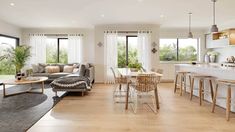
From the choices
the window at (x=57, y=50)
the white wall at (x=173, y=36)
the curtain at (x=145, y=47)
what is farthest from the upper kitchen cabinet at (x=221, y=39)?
the window at (x=57, y=50)

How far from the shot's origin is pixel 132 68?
5504 millimetres

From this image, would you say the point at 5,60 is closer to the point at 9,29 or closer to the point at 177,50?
the point at 9,29

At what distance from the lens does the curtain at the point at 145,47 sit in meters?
8.87

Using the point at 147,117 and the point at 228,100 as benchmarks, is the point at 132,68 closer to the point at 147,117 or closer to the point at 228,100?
the point at 147,117

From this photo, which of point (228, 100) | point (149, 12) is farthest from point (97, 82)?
point (228, 100)

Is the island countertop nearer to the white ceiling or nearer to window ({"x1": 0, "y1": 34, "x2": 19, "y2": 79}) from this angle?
the white ceiling

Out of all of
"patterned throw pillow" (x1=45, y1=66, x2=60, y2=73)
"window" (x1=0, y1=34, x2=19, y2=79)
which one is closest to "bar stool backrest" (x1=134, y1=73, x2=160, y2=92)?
"patterned throw pillow" (x1=45, y1=66, x2=60, y2=73)

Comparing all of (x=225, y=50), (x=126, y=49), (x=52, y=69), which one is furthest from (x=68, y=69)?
(x=225, y=50)

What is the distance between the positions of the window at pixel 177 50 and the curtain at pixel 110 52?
233 cm

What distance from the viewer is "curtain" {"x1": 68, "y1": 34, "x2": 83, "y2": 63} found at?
31.5 feet

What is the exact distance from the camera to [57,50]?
32.5 feet

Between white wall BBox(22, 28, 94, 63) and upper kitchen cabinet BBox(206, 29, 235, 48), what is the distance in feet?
17.4

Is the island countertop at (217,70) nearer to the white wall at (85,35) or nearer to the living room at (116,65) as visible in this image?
the living room at (116,65)

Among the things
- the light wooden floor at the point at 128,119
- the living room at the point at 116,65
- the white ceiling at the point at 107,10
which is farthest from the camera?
the white ceiling at the point at 107,10
